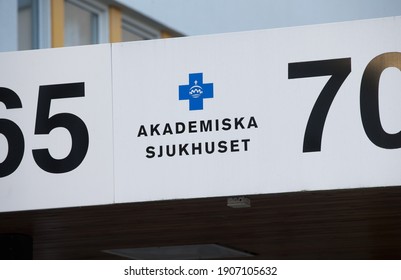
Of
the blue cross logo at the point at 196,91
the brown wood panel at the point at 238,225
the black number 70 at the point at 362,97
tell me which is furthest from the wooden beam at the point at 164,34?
the black number 70 at the point at 362,97

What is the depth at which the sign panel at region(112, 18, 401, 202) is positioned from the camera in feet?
25.5

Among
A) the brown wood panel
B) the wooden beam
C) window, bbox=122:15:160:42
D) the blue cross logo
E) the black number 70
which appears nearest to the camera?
the black number 70

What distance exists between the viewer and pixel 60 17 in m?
→ 13.4

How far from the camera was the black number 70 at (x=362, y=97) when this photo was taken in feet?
25.4

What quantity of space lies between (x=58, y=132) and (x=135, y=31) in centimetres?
673

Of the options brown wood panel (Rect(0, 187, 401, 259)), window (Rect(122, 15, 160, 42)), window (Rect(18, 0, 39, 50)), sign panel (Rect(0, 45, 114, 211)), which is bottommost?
brown wood panel (Rect(0, 187, 401, 259))

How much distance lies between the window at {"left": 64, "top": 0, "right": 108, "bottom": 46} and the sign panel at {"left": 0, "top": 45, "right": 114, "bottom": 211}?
5.33 meters

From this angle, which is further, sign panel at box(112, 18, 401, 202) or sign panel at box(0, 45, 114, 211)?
sign panel at box(0, 45, 114, 211)

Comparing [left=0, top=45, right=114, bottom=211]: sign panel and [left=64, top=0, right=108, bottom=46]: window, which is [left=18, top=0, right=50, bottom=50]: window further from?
[left=0, top=45, right=114, bottom=211]: sign panel

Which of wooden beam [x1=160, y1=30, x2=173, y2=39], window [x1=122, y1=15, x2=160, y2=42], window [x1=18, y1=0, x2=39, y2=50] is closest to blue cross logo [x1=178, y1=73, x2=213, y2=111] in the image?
window [x1=18, y1=0, x2=39, y2=50]

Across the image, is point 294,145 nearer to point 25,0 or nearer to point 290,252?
point 290,252

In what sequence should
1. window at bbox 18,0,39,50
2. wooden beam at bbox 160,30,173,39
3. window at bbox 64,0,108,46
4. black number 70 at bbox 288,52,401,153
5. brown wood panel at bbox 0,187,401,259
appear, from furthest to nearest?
1. wooden beam at bbox 160,30,173,39
2. window at bbox 64,0,108,46
3. window at bbox 18,0,39,50
4. brown wood panel at bbox 0,187,401,259
5. black number 70 at bbox 288,52,401,153

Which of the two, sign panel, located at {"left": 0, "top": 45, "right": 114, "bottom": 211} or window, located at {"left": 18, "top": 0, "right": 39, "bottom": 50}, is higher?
window, located at {"left": 18, "top": 0, "right": 39, "bottom": 50}

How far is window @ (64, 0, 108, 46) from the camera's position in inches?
541
